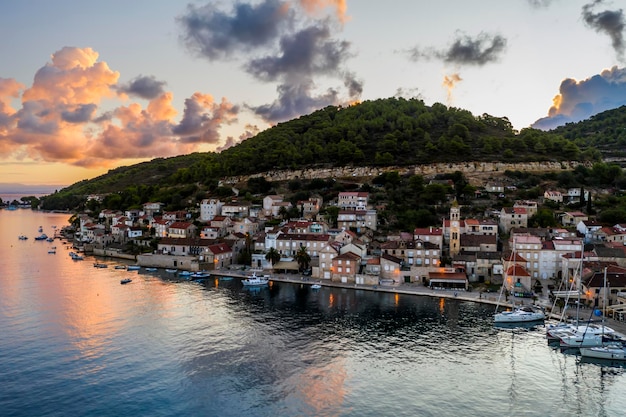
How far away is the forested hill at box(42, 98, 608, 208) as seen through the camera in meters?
107

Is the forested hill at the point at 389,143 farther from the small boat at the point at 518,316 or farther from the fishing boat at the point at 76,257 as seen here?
the small boat at the point at 518,316

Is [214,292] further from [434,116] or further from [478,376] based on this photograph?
[434,116]

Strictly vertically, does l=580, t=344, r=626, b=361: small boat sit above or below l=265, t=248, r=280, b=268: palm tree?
below

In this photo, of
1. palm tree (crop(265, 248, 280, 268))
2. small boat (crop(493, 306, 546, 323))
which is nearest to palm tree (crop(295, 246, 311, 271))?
palm tree (crop(265, 248, 280, 268))

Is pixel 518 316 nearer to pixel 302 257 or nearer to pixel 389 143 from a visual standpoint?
Result: pixel 302 257

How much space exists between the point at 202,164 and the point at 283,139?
23640 millimetres

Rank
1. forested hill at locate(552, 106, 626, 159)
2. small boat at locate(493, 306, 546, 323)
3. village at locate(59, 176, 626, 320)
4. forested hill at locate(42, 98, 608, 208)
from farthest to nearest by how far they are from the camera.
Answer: forested hill at locate(552, 106, 626, 159) < forested hill at locate(42, 98, 608, 208) < village at locate(59, 176, 626, 320) < small boat at locate(493, 306, 546, 323)

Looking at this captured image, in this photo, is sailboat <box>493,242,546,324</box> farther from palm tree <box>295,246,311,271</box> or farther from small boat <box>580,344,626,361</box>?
palm tree <box>295,246,311,271</box>

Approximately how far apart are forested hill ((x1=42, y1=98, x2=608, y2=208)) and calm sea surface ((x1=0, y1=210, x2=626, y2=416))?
66451 mm

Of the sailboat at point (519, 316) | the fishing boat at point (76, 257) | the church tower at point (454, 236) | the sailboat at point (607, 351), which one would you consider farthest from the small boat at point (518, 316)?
the fishing boat at point (76, 257)

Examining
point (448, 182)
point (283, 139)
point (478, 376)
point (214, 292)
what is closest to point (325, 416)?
point (478, 376)

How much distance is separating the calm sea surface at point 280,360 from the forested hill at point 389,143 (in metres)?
66.5

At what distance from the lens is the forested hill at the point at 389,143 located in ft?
350

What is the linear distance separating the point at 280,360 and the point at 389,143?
A: 85870 mm
